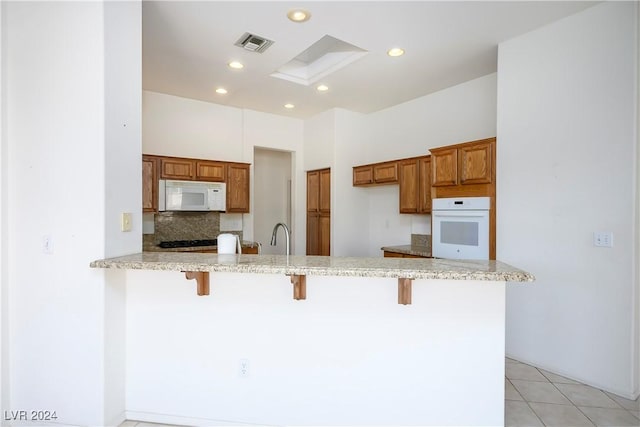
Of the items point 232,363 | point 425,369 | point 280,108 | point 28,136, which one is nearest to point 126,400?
point 232,363

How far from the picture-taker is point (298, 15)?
256 centimetres

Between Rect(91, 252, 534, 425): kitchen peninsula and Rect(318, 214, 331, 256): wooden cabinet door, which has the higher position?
Rect(318, 214, 331, 256): wooden cabinet door

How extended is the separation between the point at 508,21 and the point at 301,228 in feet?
13.0

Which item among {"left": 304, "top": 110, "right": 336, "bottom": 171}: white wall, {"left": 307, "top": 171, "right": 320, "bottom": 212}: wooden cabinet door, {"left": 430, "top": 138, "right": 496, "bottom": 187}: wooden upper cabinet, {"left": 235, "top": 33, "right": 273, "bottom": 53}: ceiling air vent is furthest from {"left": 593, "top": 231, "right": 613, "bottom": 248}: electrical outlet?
{"left": 307, "top": 171, "right": 320, "bottom": 212}: wooden cabinet door

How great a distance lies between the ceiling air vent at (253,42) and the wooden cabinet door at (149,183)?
1931 millimetres

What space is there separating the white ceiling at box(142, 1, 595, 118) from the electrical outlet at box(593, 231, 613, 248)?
1746 mm

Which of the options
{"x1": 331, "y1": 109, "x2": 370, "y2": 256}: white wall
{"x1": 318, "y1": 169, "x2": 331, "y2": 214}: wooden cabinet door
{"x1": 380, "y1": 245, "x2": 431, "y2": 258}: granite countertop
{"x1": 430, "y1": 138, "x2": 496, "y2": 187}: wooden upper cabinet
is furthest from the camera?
{"x1": 318, "y1": 169, "x2": 331, "y2": 214}: wooden cabinet door

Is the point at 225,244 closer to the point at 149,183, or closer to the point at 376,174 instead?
the point at 149,183

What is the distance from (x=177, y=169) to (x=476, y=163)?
3581 mm

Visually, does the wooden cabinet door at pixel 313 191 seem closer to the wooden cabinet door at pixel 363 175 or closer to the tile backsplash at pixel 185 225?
the wooden cabinet door at pixel 363 175

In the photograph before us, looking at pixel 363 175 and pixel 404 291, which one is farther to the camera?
pixel 363 175

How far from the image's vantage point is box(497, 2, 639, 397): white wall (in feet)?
7.74

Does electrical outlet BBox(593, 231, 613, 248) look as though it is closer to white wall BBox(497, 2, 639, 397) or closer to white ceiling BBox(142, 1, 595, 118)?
white wall BBox(497, 2, 639, 397)

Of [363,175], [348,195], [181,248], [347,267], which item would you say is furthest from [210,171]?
[347,267]
